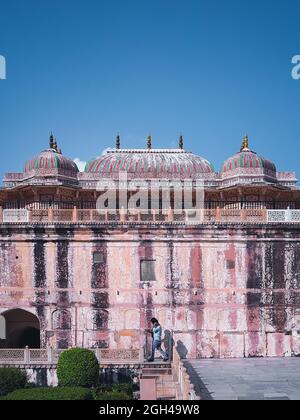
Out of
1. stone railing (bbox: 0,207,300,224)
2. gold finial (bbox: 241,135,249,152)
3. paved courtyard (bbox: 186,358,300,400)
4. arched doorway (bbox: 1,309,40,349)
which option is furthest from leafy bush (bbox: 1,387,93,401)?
gold finial (bbox: 241,135,249,152)

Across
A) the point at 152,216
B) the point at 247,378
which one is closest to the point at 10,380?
the point at 247,378

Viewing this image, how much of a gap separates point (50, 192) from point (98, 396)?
11.6 m

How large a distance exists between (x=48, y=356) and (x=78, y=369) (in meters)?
2.54

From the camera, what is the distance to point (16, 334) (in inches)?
1076

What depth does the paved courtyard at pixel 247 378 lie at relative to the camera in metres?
17.9

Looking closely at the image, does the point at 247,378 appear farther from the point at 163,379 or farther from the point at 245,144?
the point at 245,144

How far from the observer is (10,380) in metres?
21.0

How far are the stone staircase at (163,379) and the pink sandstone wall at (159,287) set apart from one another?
2.99m

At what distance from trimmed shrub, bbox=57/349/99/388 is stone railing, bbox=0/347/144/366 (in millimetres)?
1677

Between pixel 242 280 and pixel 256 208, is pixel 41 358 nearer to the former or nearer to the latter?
pixel 242 280

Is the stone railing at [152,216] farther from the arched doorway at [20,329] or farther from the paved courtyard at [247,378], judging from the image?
the paved courtyard at [247,378]

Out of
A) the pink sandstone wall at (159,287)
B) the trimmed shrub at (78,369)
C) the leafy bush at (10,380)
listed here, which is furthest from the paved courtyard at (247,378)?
the leafy bush at (10,380)
